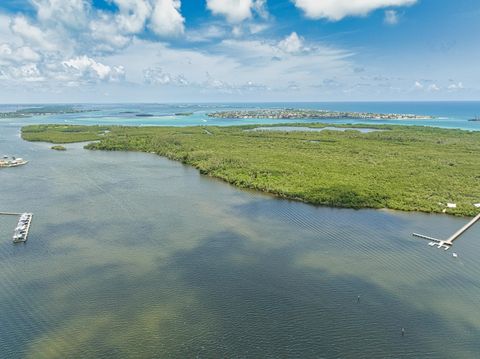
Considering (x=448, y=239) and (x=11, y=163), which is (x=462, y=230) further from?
(x=11, y=163)

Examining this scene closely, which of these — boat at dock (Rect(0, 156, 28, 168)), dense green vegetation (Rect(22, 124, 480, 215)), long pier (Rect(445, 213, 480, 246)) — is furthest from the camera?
boat at dock (Rect(0, 156, 28, 168))

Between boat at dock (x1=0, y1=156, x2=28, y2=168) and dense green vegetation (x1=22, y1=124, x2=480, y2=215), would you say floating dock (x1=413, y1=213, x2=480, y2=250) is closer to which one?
dense green vegetation (x1=22, y1=124, x2=480, y2=215)

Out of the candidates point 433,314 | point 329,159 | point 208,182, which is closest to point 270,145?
point 329,159

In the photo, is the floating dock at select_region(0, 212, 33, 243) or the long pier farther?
the long pier

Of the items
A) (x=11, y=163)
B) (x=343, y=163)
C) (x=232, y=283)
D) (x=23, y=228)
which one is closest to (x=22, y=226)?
(x=23, y=228)

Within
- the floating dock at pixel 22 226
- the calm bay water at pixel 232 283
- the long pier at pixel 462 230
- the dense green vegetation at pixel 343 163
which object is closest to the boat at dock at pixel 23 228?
the floating dock at pixel 22 226


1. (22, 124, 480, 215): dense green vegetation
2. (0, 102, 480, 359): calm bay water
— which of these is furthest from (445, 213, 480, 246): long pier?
(22, 124, 480, 215): dense green vegetation

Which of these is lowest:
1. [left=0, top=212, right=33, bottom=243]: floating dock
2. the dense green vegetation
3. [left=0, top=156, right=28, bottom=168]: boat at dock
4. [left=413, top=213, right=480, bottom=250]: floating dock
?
[left=0, top=156, right=28, bottom=168]: boat at dock

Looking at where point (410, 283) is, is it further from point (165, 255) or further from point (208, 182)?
point (208, 182)
